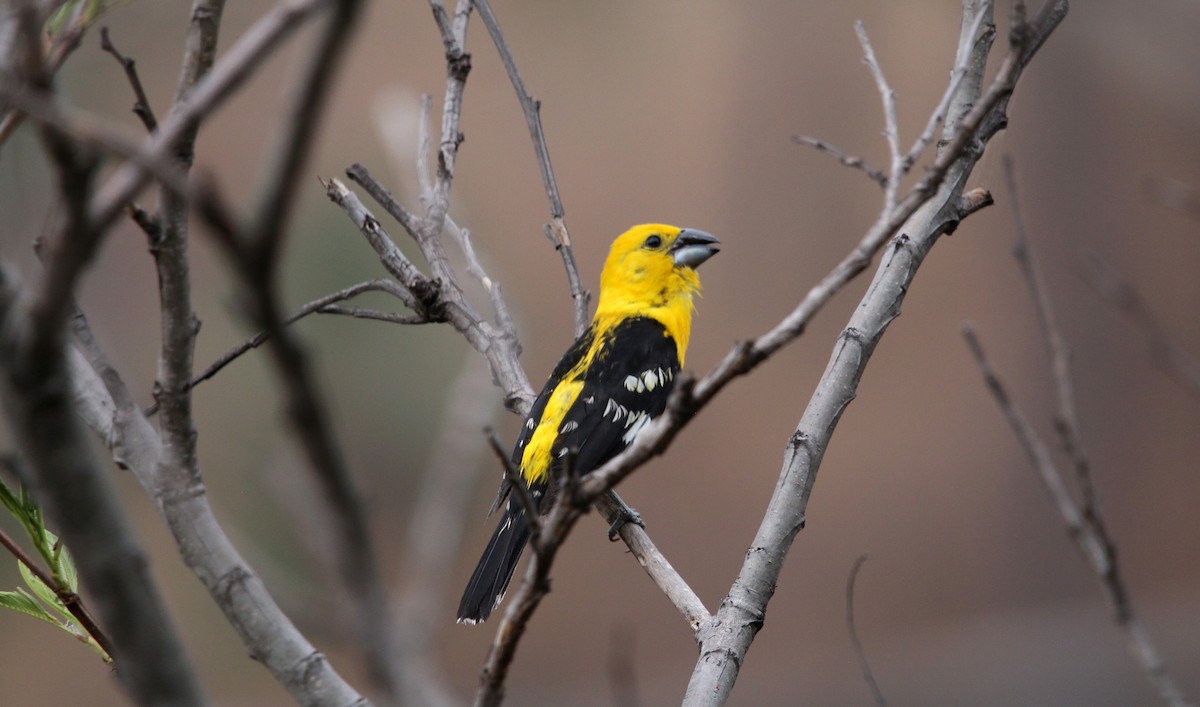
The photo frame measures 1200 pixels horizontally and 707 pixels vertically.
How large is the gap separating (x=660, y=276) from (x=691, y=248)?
0.16m

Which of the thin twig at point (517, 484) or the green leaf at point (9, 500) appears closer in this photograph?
the thin twig at point (517, 484)

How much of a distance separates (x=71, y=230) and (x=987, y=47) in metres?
1.87

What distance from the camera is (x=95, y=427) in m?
1.35

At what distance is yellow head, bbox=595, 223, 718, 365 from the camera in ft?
12.9

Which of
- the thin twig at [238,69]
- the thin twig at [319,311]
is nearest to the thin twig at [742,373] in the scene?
the thin twig at [238,69]

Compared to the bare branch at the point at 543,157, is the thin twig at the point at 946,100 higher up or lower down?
lower down

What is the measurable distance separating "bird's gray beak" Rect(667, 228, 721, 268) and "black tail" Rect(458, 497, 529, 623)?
137 cm

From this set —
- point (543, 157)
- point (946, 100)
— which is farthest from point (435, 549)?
point (543, 157)

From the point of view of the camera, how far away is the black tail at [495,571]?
286 cm

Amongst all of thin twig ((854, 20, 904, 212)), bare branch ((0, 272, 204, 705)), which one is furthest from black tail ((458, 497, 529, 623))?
bare branch ((0, 272, 204, 705))

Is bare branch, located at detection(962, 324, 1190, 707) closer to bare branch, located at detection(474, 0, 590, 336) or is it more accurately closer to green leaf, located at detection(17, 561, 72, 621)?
green leaf, located at detection(17, 561, 72, 621)

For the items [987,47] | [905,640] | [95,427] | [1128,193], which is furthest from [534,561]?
[1128,193]

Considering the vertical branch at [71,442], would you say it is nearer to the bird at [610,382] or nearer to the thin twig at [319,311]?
the thin twig at [319,311]

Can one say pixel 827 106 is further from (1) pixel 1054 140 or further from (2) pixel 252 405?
(2) pixel 252 405
